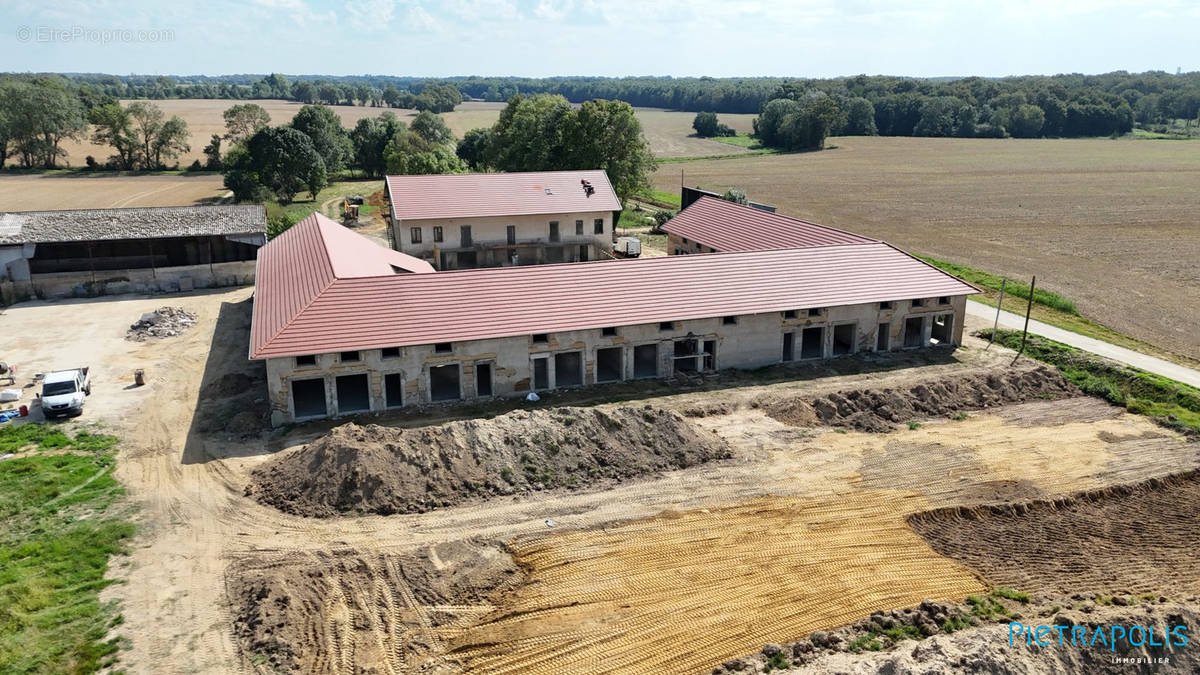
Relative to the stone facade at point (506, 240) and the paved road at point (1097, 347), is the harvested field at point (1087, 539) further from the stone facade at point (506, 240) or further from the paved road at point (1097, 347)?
the stone facade at point (506, 240)

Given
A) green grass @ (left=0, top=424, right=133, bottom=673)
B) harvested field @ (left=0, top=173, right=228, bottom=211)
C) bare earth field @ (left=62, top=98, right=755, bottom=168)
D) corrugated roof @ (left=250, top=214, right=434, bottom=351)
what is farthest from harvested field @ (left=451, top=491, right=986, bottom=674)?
bare earth field @ (left=62, top=98, right=755, bottom=168)

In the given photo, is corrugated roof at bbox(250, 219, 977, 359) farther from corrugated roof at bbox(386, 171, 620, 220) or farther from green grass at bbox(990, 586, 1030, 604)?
green grass at bbox(990, 586, 1030, 604)

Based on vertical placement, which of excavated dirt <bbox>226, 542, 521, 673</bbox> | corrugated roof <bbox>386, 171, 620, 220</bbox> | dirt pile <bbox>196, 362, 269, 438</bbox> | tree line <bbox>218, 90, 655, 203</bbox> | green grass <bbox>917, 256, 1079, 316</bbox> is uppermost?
tree line <bbox>218, 90, 655, 203</bbox>

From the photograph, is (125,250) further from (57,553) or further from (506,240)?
(57,553)

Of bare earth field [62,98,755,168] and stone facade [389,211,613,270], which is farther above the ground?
bare earth field [62,98,755,168]

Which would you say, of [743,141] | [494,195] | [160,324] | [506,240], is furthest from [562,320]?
[743,141]

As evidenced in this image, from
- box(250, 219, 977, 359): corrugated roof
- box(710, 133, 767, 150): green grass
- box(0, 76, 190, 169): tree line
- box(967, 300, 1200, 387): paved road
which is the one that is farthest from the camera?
box(710, 133, 767, 150): green grass

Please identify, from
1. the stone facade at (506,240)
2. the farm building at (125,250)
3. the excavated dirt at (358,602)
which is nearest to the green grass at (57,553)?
the excavated dirt at (358,602)

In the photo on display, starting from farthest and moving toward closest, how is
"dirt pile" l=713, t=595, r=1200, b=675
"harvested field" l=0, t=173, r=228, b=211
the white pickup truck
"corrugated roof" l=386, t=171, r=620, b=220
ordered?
"harvested field" l=0, t=173, r=228, b=211, "corrugated roof" l=386, t=171, r=620, b=220, the white pickup truck, "dirt pile" l=713, t=595, r=1200, b=675
